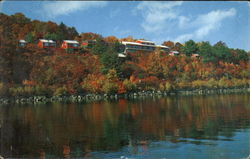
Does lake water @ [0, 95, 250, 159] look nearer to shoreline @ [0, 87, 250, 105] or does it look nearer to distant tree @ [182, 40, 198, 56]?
shoreline @ [0, 87, 250, 105]

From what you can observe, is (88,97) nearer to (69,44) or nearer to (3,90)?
(3,90)

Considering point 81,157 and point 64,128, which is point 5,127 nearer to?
point 64,128

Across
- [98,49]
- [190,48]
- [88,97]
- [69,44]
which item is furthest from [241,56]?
[69,44]

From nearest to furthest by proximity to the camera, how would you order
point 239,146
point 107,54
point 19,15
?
point 239,146, point 107,54, point 19,15

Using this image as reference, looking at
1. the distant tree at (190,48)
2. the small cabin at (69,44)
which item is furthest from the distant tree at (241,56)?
the small cabin at (69,44)

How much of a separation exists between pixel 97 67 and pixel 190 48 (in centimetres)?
2102

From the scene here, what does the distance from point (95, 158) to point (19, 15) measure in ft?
149

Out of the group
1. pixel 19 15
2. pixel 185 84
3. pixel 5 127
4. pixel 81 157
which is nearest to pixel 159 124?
pixel 81 157

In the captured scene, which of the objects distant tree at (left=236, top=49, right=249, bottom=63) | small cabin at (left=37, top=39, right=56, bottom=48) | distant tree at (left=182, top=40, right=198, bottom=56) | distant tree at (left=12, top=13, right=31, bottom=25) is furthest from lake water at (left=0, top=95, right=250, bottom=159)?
distant tree at (left=182, top=40, right=198, bottom=56)

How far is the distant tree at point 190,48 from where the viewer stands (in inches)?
2039

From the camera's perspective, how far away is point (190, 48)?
52.0 metres

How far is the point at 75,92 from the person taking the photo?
34.2 meters

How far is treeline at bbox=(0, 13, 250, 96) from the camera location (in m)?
33.2

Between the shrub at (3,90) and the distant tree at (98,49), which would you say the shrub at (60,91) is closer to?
the shrub at (3,90)
